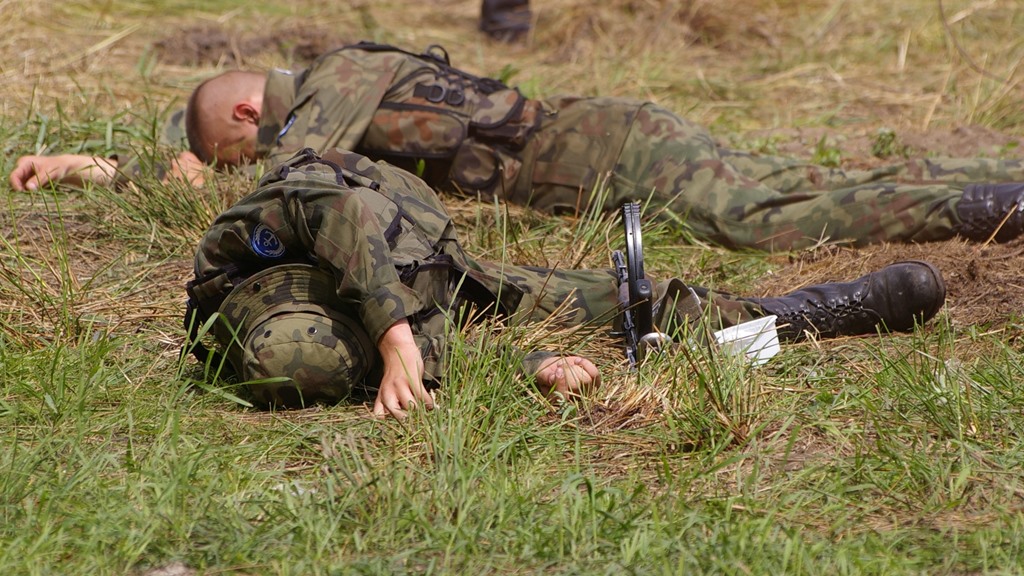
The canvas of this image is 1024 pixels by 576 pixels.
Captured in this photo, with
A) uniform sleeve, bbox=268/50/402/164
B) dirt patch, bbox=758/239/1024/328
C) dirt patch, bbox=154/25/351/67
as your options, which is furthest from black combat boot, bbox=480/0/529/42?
dirt patch, bbox=758/239/1024/328

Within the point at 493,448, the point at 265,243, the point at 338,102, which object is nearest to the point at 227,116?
the point at 338,102

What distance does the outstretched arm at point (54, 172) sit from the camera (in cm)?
415

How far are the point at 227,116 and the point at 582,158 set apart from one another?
1339 millimetres

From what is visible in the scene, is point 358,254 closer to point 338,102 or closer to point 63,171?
point 338,102

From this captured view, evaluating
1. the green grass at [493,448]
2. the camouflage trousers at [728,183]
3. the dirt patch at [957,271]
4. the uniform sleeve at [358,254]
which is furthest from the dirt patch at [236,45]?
the uniform sleeve at [358,254]

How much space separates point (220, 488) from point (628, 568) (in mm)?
853

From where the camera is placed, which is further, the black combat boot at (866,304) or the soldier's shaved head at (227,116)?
the soldier's shaved head at (227,116)

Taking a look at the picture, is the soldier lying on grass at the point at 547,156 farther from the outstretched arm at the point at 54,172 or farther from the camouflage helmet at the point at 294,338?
the camouflage helmet at the point at 294,338

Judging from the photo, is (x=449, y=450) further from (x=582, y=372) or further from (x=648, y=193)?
(x=648, y=193)

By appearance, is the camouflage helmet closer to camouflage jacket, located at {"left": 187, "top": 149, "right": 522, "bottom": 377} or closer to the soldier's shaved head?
camouflage jacket, located at {"left": 187, "top": 149, "right": 522, "bottom": 377}

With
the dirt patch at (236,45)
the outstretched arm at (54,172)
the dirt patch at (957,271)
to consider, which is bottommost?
the dirt patch at (957,271)

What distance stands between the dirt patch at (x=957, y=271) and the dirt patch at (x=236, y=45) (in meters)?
3.26

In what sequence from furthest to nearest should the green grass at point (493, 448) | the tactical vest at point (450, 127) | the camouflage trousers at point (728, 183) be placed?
the tactical vest at point (450, 127), the camouflage trousers at point (728, 183), the green grass at point (493, 448)

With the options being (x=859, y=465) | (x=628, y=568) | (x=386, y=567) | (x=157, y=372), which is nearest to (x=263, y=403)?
(x=157, y=372)
